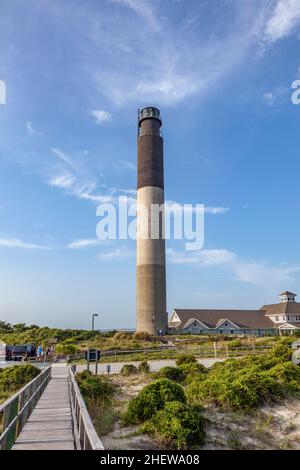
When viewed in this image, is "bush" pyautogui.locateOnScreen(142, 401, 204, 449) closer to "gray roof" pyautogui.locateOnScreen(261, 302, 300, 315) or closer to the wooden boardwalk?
the wooden boardwalk

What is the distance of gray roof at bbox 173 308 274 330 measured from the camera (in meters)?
65.9

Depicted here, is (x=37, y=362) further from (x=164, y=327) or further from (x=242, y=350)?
(x=164, y=327)

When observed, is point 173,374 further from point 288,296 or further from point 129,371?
point 288,296

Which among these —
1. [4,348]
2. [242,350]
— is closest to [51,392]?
[4,348]

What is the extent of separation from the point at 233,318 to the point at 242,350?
31681 mm

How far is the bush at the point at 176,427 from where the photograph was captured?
374 inches

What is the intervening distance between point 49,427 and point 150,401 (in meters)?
3.64

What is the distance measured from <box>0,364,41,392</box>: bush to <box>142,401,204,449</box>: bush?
9.98 m

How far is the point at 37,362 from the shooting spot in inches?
1282

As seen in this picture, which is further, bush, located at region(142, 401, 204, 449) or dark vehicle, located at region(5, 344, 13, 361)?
dark vehicle, located at region(5, 344, 13, 361)

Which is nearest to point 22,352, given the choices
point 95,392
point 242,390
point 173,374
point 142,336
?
point 142,336

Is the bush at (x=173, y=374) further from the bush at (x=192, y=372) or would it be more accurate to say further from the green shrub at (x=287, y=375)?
the green shrub at (x=287, y=375)

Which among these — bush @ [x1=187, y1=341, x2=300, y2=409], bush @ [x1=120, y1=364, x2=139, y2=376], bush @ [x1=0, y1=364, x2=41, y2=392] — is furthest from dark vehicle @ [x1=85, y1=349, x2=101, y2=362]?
bush @ [x1=187, y1=341, x2=300, y2=409]

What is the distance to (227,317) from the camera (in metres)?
67.9
